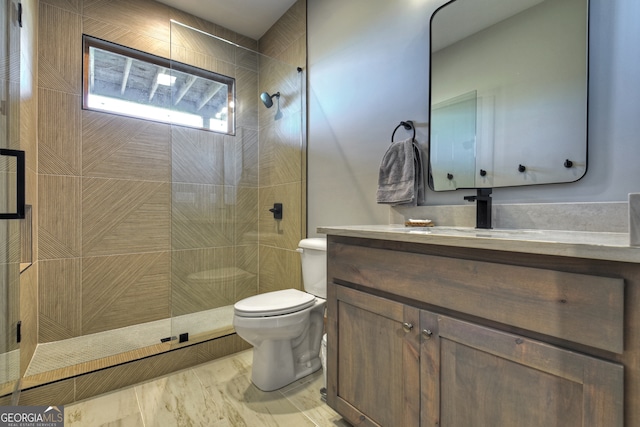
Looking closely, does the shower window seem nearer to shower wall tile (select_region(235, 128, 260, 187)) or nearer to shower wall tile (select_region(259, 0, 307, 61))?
shower wall tile (select_region(235, 128, 260, 187))

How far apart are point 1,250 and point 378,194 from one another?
1694 mm

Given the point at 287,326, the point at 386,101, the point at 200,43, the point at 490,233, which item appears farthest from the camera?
the point at 200,43

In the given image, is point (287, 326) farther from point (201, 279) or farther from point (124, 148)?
point (124, 148)

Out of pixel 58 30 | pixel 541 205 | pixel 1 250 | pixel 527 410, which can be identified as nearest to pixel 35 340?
pixel 1 250

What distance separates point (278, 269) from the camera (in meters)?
2.49

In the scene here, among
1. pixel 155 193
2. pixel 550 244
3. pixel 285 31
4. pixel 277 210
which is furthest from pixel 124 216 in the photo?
pixel 550 244

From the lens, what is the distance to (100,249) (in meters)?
2.20

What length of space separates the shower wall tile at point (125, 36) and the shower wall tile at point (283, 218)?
58.2 inches

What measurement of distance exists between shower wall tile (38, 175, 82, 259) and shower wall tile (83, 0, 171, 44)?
1.28 m

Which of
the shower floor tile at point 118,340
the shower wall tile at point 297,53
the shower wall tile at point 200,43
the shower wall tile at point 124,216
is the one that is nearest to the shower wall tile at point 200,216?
the shower wall tile at point 124,216

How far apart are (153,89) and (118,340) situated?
202cm

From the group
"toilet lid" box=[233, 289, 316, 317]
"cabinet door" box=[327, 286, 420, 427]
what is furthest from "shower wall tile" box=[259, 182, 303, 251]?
"cabinet door" box=[327, 286, 420, 427]

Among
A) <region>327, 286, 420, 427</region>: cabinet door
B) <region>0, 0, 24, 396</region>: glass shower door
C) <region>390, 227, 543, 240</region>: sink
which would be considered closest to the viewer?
<region>390, 227, 543, 240</region>: sink

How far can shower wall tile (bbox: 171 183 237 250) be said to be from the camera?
7.06 feet
